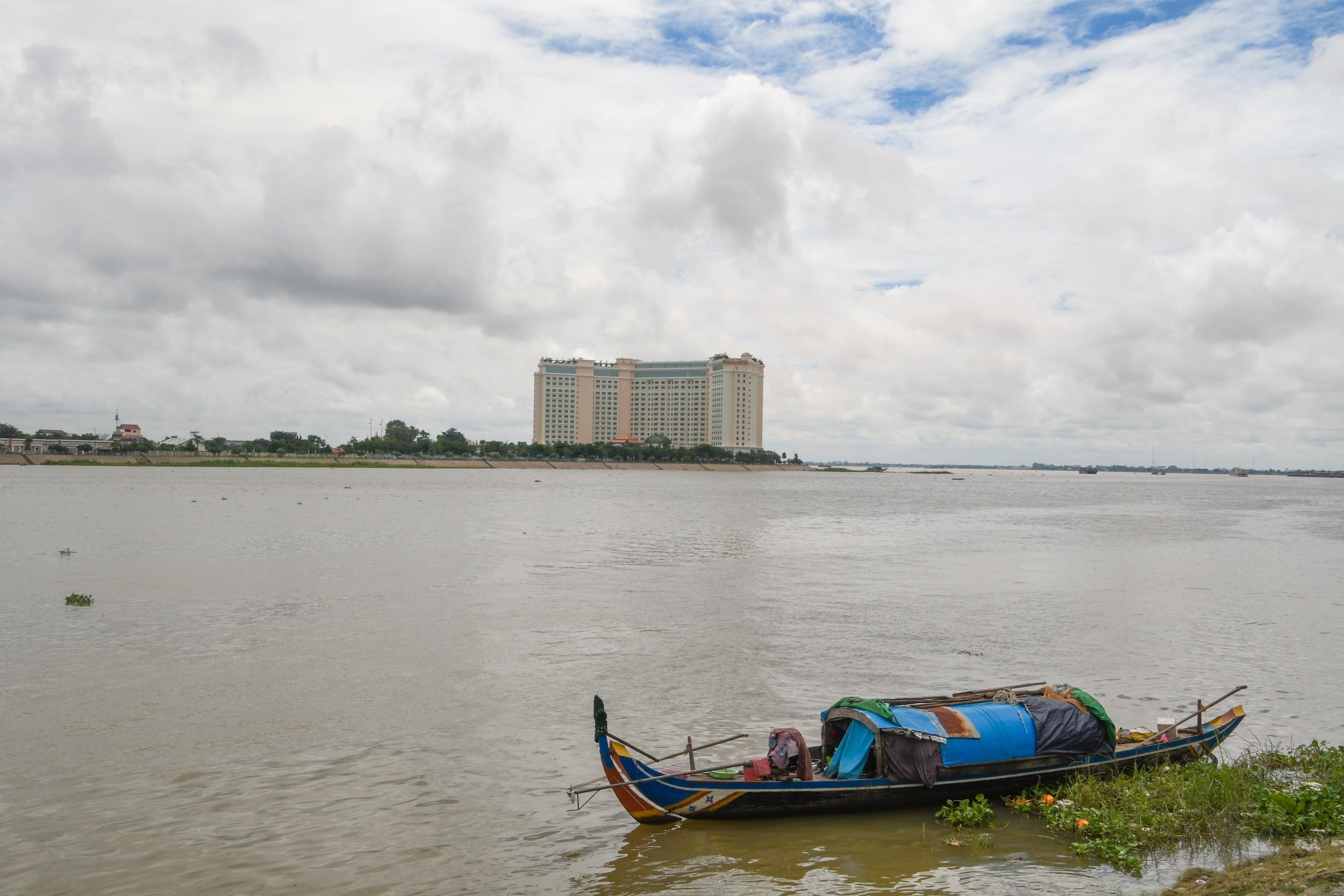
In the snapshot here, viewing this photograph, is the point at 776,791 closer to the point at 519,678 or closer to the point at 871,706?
the point at 871,706

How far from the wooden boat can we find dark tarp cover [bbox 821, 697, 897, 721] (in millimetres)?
129

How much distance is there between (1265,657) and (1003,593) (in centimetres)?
1165

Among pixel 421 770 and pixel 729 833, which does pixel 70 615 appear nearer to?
pixel 421 770

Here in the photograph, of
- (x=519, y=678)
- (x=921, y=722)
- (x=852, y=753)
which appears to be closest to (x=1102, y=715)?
(x=921, y=722)

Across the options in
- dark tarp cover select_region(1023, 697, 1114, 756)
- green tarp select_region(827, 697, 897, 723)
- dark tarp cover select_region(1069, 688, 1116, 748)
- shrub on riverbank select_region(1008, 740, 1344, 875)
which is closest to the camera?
shrub on riverbank select_region(1008, 740, 1344, 875)

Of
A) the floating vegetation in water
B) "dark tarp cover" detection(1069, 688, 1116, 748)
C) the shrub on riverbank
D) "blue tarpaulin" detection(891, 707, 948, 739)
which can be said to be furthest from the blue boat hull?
"dark tarp cover" detection(1069, 688, 1116, 748)

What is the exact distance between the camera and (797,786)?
38.9 ft

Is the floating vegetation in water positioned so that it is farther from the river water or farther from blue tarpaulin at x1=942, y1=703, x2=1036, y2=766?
blue tarpaulin at x1=942, y1=703, x2=1036, y2=766

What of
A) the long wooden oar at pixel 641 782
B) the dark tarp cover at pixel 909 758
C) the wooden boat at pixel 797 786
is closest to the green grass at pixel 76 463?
the long wooden oar at pixel 641 782

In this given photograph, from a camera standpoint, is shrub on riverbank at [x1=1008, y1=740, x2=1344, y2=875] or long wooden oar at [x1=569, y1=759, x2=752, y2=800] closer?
shrub on riverbank at [x1=1008, y1=740, x2=1344, y2=875]

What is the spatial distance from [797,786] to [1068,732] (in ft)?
14.0

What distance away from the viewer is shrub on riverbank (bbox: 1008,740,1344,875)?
11375mm

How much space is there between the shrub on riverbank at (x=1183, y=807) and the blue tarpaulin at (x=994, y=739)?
0.75 metres

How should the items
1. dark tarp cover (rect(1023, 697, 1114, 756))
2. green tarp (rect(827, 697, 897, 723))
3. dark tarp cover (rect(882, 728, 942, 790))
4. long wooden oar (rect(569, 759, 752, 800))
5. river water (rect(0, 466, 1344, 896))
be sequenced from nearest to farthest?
river water (rect(0, 466, 1344, 896)) < long wooden oar (rect(569, 759, 752, 800)) < dark tarp cover (rect(882, 728, 942, 790)) < green tarp (rect(827, 697, 897, 723)) < dark tarp cover (rect(1023, 697, 1114, 756))
